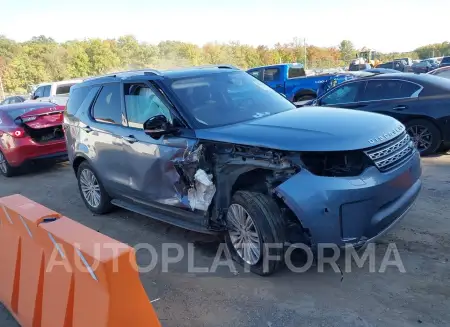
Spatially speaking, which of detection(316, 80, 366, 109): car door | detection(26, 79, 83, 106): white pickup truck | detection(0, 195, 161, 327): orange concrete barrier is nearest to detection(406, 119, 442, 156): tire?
detection(316, 80, 366, 109): car door

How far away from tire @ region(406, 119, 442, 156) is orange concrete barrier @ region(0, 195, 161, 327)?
6.35 meters

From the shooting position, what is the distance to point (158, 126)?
13.6 feet

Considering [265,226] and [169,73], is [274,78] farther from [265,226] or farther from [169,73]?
[265,226]

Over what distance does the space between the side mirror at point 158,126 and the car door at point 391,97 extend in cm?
503

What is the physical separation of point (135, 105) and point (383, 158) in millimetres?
2843

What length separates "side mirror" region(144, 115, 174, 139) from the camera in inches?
163

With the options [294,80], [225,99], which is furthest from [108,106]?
[294,80]

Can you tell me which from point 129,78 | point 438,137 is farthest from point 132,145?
point 438,137

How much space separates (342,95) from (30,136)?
6.57 m

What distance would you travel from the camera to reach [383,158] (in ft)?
11.5

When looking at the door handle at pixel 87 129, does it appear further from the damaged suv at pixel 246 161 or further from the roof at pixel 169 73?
the roof at pixel 169 73

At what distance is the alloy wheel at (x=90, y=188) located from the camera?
5828mm

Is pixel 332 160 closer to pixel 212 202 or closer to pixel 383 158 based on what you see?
pixel 383 158

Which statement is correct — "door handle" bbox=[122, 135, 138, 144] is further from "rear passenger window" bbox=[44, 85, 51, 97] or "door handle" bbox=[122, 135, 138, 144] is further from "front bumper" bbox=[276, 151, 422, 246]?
"rear passenger window" bbox=[44, 85, 51, 97]
